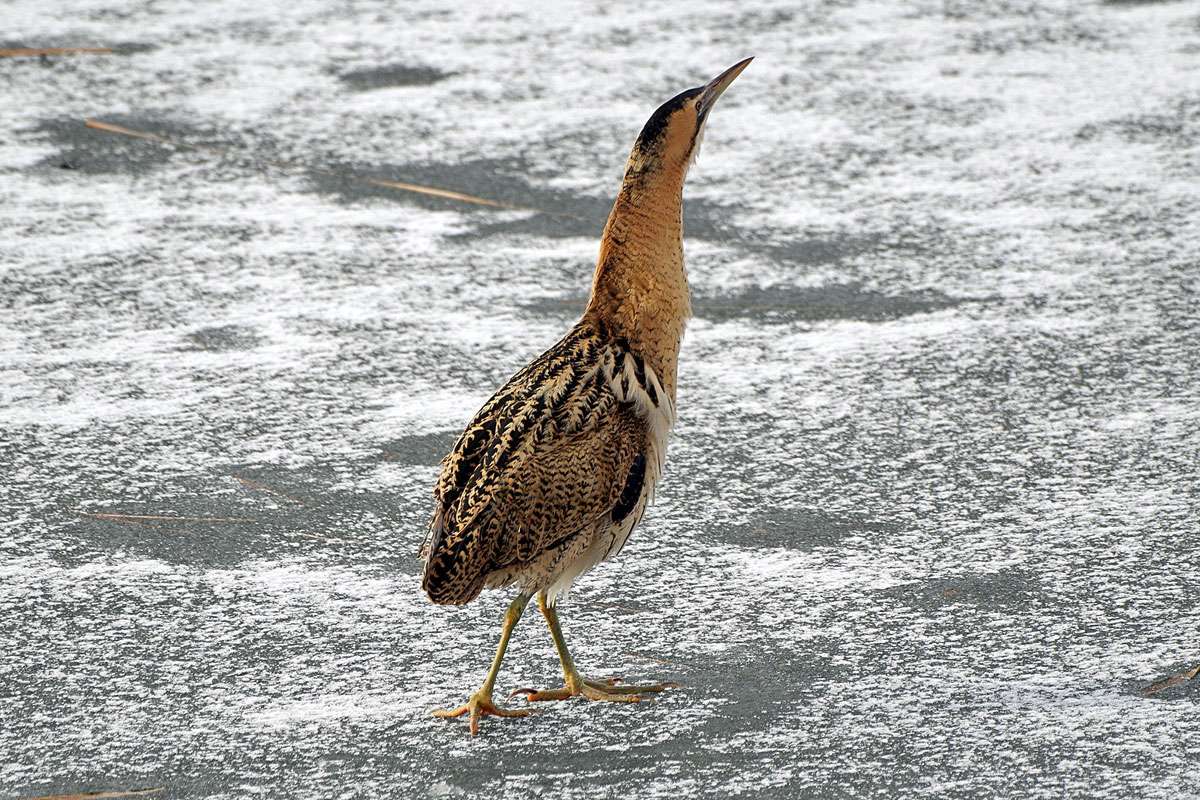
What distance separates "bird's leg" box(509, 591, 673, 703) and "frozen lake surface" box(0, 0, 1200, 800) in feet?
0.19

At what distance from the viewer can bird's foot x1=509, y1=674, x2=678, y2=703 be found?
4.13m

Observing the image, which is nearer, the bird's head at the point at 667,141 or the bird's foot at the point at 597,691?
the bird's foot at the point at 597,691

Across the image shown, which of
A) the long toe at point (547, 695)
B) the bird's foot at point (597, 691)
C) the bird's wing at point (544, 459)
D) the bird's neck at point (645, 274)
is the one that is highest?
the bird's neck at point (645, 274)

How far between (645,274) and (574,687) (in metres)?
0.98

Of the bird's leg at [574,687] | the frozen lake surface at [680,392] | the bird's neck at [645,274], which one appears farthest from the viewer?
the bird's neck at [645,274]

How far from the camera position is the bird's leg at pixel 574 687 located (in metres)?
4.14

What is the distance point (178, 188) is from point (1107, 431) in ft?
13.1

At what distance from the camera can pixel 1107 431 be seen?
5.53 meters

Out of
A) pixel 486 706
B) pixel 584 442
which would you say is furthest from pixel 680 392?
pixel 486 706

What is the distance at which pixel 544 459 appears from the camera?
4.15m

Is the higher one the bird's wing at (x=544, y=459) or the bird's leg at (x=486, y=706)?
the bird's wing at (x=544, y=459)

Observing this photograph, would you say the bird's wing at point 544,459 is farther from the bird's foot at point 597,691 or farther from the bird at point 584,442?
the bird's foot at point 597,691

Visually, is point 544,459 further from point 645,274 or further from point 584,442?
point 645,274

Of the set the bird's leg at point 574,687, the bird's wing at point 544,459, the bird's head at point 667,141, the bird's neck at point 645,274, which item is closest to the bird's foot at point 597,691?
the bird's leg at point 574,687
